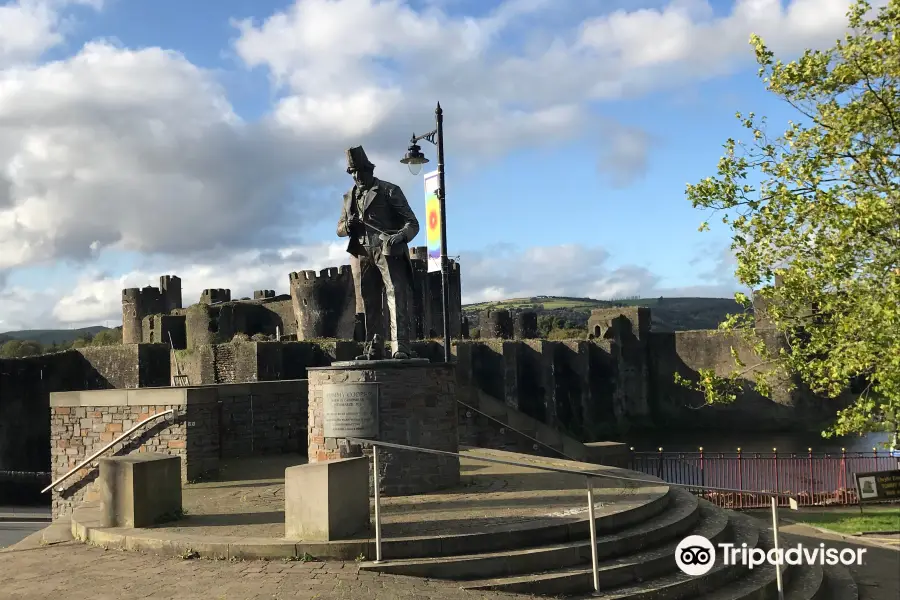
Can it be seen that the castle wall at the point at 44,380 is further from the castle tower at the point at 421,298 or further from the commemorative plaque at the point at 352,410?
the commemorative plaque at the point at 352,410

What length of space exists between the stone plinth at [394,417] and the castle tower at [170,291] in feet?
147

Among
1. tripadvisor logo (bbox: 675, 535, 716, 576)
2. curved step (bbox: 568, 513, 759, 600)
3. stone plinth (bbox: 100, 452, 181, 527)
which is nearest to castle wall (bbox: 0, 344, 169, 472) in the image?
stone plinth (bbox: 100, 452, 181, 527)

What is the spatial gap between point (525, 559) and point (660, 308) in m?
165

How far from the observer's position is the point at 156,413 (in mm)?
12742

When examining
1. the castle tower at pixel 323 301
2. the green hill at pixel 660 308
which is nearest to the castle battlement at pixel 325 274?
the castle tower at pixel 323 301

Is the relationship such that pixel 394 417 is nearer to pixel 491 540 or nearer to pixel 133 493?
pixel 491 540

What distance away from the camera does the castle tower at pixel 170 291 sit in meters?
51.8

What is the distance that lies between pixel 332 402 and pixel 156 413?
4.46 metres

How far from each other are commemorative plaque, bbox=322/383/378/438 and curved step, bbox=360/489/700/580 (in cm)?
300

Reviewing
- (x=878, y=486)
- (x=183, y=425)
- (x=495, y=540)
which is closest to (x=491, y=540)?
(x=495, y=540)

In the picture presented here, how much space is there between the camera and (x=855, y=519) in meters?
14.9

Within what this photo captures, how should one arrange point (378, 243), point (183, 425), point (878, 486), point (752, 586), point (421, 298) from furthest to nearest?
point (421, 298)
point (878, 486)
point (183, 425)
point (378, 243)
point (752, 586)

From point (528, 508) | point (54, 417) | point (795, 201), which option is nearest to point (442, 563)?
point (528, 508)

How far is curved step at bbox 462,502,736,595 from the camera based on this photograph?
673cm
